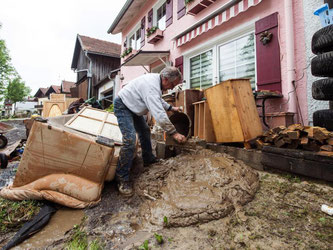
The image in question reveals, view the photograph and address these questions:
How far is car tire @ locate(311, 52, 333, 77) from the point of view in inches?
81.2

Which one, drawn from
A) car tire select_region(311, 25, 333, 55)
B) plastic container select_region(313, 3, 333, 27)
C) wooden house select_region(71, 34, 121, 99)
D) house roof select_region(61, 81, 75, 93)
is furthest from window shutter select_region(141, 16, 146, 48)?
house roof select_region(61, 81, 75, 93)

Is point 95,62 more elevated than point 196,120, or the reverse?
point 95,62

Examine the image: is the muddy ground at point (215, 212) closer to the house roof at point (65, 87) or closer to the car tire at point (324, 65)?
the car tire at point (324, 65)

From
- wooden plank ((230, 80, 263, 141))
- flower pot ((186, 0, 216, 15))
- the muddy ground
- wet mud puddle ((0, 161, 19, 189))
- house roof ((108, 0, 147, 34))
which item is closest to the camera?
the muddy ground

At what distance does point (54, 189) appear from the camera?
209 cm

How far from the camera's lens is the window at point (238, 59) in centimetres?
441

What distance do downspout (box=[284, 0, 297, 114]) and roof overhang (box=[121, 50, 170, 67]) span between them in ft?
13.4

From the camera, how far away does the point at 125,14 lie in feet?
34.0

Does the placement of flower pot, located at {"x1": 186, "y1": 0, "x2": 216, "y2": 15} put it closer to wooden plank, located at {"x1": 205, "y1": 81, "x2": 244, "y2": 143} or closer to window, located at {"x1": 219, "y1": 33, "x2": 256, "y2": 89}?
window, located at {"x1": 219, "y1": 33, "x2": 256, "y2": 89}

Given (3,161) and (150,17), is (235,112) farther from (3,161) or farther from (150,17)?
(150,17)

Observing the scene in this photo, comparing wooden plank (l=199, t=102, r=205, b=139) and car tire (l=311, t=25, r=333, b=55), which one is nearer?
car tire (l=311, t=25, r=333, b=55)

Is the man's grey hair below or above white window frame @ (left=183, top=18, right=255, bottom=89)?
below

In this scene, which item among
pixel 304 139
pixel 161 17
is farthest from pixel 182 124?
pixel 161 17

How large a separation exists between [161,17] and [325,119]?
8.10m
